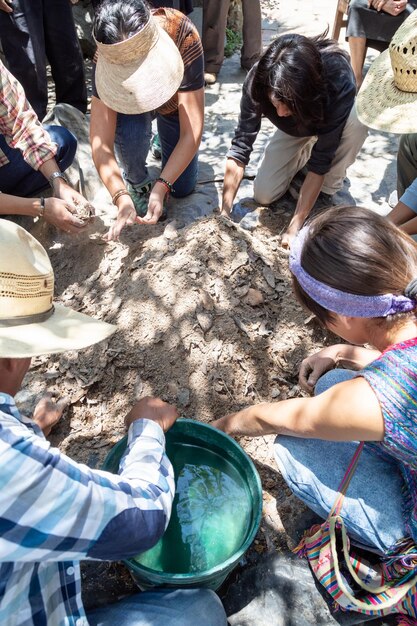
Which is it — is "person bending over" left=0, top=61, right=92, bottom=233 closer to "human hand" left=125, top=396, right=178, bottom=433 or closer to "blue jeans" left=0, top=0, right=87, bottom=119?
"blue jeans" left=0, top=0, right=87, bottom=119

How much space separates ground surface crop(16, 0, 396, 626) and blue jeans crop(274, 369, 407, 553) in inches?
11.5

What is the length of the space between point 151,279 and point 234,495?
1.12 meters

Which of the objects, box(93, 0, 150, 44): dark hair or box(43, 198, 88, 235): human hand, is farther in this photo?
box(43, 198, 88, 235): human hand

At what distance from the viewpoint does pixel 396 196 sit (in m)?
3.53

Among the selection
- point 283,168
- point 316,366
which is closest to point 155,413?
point 316,366

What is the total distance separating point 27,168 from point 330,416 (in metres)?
2.48

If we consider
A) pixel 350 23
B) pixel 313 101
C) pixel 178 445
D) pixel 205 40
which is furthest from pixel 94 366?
pixel 205 40

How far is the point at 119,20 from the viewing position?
2.21 meters

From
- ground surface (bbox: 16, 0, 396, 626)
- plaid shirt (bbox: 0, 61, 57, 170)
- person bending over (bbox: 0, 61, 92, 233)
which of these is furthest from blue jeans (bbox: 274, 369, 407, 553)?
plaid shirt (bbox: 0, 61, 57, 170)

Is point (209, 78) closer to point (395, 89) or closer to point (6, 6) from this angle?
point (6, 6)

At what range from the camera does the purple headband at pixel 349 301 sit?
4.50 ft

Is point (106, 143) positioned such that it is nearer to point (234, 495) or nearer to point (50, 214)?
point (50, 214)

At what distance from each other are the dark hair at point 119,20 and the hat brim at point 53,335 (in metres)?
1.46

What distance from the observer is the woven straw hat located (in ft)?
3.80
